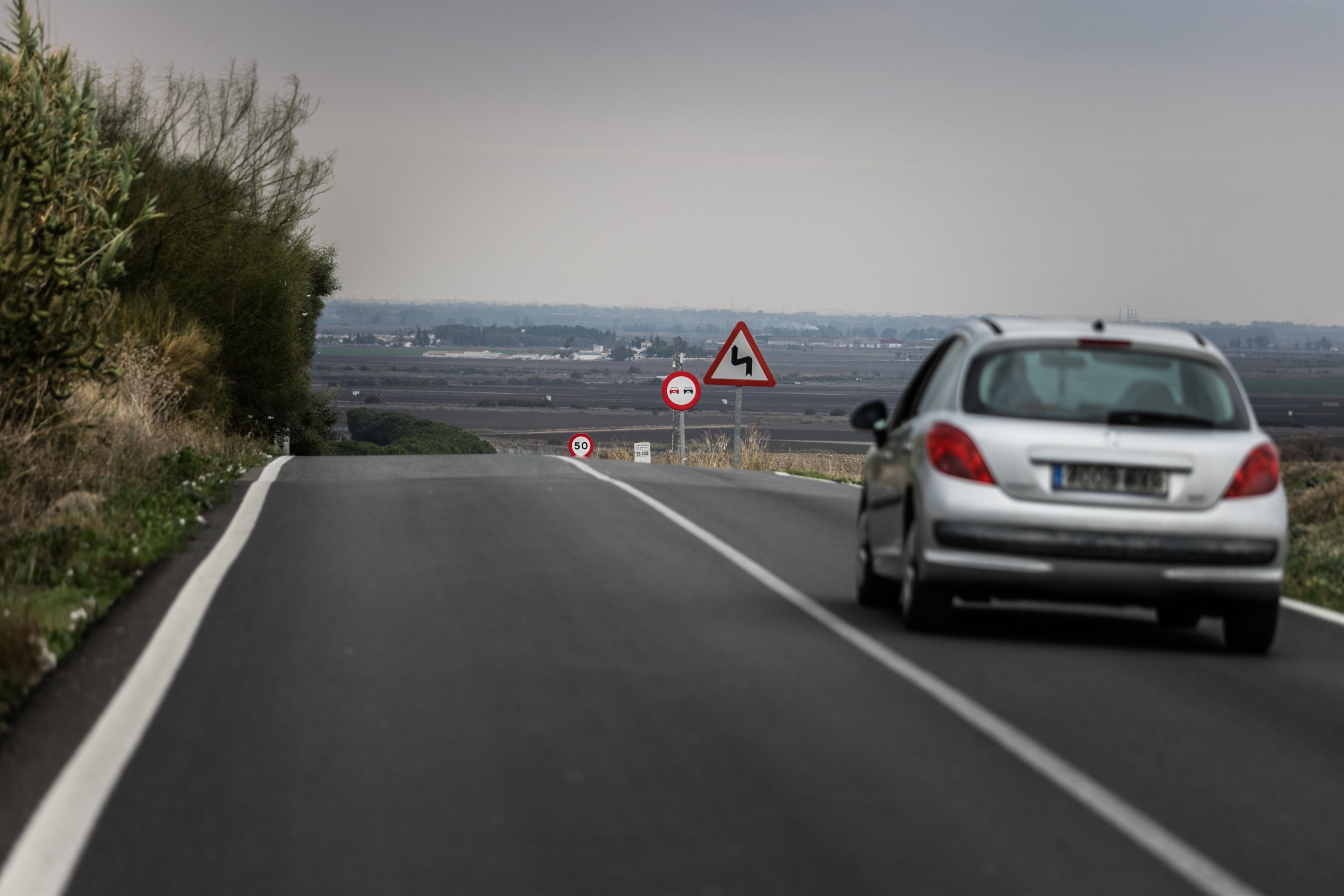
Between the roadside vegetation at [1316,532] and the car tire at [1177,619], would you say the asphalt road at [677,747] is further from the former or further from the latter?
the roadside vegetation at [1316,532]

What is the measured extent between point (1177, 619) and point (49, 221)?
8.90 meters

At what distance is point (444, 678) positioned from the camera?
756 centimetres

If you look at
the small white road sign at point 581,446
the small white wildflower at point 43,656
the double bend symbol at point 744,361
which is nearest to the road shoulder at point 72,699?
the small white wildflower at point 43,656

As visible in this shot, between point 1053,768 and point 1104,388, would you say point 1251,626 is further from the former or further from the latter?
point 1053,768

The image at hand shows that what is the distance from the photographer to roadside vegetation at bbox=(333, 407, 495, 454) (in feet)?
287

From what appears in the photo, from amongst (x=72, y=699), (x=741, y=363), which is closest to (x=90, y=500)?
(x=72, y=699)

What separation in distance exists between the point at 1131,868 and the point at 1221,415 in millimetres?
4282

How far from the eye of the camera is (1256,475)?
27.9 ft

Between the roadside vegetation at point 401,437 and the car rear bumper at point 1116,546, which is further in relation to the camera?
the roadside vegetation at point 401,437

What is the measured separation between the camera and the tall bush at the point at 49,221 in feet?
43.1

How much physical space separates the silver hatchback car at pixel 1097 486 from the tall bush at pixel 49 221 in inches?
297

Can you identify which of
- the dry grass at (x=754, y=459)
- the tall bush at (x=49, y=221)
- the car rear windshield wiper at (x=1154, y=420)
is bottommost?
the dry grass at (x=754, y=459)

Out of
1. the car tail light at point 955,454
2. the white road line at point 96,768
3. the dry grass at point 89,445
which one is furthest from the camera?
the dry grass at point 89,445

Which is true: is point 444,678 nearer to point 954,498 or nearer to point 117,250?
point 954,498
